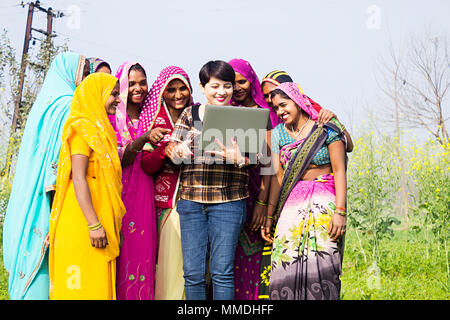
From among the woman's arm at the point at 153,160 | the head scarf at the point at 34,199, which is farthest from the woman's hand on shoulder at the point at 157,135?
the head scarf at the point at 34,199

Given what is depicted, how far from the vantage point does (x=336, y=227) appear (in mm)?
2773

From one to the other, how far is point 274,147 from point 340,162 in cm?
49

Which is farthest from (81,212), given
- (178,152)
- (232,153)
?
(232,153)

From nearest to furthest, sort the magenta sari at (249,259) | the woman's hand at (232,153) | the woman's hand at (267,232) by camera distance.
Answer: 1. the woman's hand at (232,153)
2. the woman's hand at (267,232)
3. the magenta sari at (249,259)

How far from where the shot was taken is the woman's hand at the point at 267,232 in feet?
10.1

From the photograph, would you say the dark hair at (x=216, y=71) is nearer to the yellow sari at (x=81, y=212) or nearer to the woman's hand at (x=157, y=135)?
the woman's hand at (x=157, y=135)

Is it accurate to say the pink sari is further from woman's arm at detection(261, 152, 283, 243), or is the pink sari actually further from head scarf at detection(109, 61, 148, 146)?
woman's arm at detection(261, 152, 283, 243)

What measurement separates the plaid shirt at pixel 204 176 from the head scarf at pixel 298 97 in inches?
24.5

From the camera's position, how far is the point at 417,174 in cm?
670

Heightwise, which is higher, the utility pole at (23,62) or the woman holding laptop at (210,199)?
the utility pole at (23,62)

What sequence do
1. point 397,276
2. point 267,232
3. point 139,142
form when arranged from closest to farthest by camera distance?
point 139,142
point 267,232
point 397,276

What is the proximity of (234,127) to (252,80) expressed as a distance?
0.81m

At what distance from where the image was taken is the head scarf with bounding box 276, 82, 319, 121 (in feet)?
9.76

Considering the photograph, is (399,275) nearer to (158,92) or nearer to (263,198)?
(263,198)
